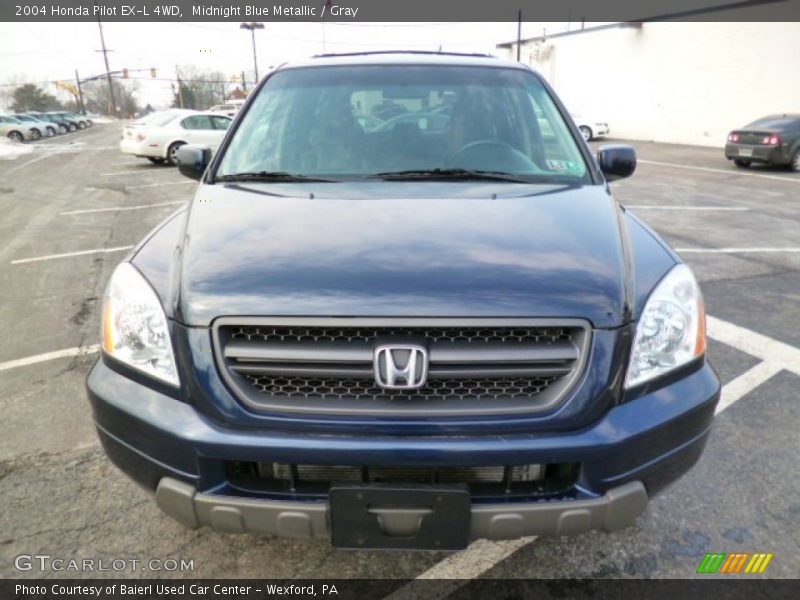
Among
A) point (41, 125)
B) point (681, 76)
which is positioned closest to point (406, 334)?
point (681, 76)

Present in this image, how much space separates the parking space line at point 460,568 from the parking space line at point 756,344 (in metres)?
2.48

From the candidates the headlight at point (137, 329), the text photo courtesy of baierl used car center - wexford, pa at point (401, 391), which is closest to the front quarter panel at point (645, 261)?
the text photo courtesy of baierl used car center - wexford, pa at point (401, 391)

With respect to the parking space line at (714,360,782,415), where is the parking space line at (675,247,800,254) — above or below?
below

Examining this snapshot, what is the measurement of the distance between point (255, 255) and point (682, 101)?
26.3 metres

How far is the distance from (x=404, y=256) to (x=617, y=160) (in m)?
1.92

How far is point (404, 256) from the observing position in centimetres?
183

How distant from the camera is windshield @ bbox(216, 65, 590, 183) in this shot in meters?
2.69

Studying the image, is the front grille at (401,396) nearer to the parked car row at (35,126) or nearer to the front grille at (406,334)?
the front grille at (406,334)

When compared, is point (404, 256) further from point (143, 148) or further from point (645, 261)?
point (143, 148)

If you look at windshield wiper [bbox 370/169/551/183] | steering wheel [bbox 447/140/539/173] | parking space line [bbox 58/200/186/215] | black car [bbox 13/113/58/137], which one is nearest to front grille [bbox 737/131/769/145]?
parking space line [bbox 58/200/186/215]

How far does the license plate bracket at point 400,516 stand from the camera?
163cm

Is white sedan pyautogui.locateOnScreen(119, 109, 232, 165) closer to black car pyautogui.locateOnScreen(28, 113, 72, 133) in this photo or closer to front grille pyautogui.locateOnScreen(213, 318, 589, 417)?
front grille pyautogui.locateOnScreen(213, 318, 589, 417)

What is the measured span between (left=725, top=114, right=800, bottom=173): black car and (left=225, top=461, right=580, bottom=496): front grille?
15.0 metres

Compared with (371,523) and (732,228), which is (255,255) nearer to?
(371,523)
